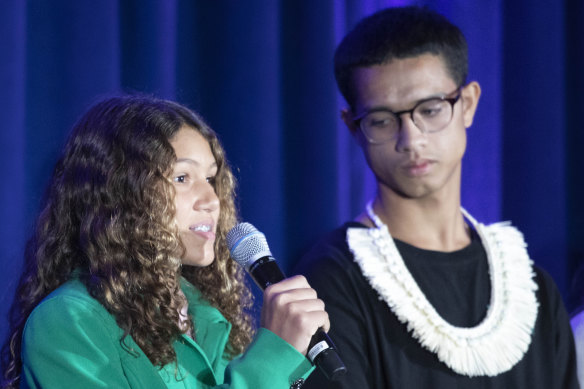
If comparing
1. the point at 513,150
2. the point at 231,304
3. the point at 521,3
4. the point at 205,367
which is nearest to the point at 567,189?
the point at 513,150

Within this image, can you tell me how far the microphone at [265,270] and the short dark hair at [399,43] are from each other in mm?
587

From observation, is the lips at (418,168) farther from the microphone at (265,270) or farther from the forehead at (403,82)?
the microphone at (265,270)

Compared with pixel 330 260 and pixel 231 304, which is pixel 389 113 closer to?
pixel 330 260

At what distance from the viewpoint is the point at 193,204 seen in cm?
139

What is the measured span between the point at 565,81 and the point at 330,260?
112cm

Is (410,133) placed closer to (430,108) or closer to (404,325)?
(430,108)

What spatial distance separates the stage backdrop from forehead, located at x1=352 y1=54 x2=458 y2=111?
13.4 inches

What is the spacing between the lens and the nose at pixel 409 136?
167 centimetres

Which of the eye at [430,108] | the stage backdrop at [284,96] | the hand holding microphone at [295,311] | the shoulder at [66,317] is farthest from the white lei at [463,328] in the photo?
the shoulder at [66,317]

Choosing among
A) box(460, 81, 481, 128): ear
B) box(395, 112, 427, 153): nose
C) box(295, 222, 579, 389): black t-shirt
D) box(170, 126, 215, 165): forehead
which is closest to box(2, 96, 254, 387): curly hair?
box(170, 126, 215, 165): forehead

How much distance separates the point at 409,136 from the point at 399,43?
0.67ft

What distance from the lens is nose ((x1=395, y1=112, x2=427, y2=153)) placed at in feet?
5.48

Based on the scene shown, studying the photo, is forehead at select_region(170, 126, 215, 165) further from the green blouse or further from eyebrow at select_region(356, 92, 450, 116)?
eyebrow at select_region(356, 92, 450, 116)

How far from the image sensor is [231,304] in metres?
1.60
